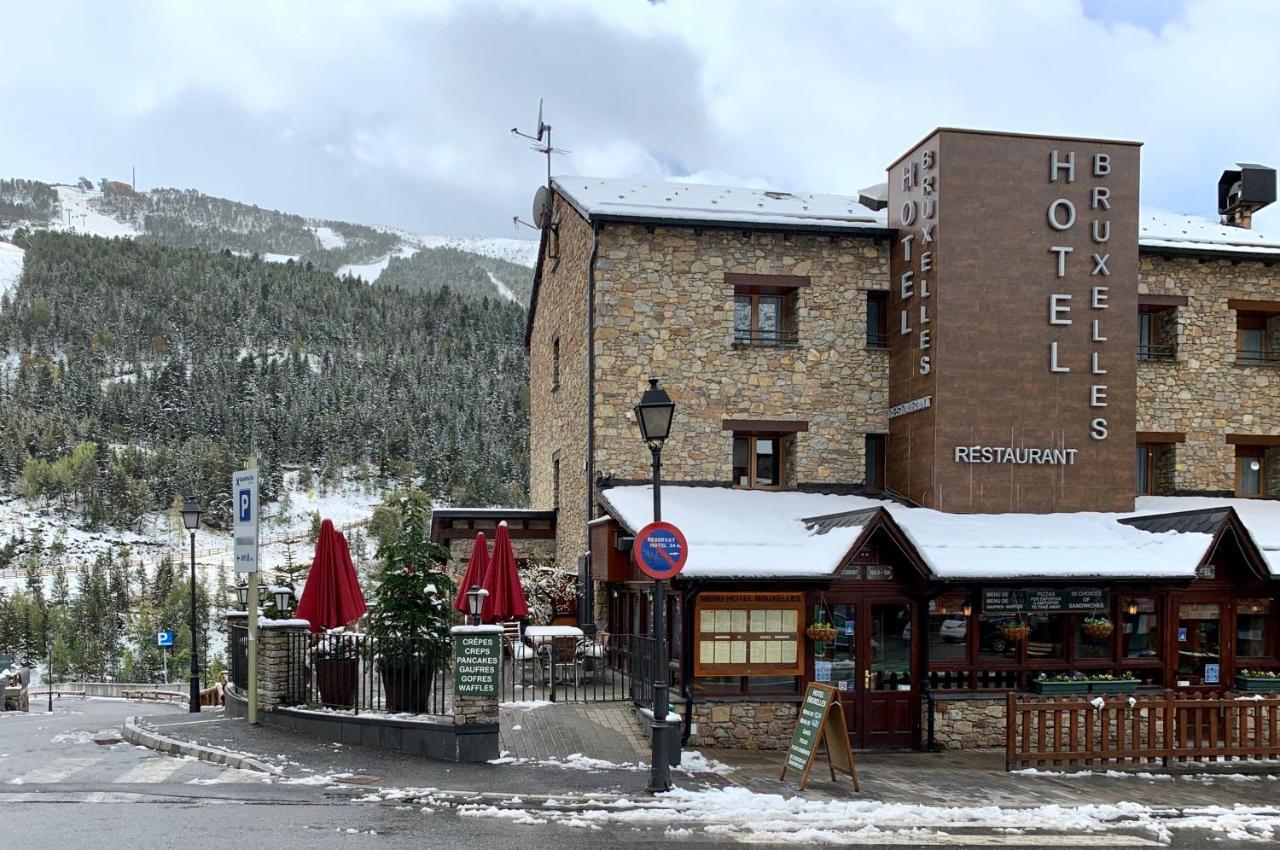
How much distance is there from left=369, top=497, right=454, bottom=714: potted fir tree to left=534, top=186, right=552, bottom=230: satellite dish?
1017cm

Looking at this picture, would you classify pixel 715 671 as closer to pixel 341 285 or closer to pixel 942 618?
pixel 942 618

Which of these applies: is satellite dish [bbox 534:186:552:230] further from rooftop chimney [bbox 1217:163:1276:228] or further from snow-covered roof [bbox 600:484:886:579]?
rooftop chimney [bbox 1217:163:1276:228]

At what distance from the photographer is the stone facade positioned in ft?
47.2

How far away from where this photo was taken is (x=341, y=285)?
13725cm

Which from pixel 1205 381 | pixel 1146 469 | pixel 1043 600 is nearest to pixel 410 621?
pixel 1043 600

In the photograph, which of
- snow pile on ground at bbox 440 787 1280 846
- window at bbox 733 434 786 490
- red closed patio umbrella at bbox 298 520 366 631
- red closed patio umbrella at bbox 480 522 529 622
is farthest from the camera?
window at bbox 733 434 786 490

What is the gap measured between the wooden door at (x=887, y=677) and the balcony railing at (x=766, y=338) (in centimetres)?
521

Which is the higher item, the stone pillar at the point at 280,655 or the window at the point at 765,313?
the window at the point at 765,313

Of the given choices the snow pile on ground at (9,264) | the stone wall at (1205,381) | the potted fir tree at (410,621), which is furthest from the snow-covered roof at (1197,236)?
the snow pile on ground at (9,264)

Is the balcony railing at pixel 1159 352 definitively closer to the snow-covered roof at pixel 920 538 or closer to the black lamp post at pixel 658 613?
the snow-covered roof at pixel 920 538

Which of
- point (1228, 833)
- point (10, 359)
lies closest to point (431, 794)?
point (1228, 833)

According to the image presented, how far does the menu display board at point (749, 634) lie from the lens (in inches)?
575

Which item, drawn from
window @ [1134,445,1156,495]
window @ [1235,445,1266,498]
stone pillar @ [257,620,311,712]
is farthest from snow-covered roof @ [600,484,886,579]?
window @ [1235,445,1266,498]

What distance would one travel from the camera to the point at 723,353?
734 inches
